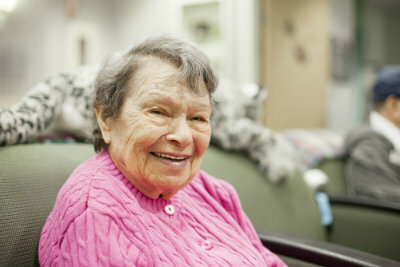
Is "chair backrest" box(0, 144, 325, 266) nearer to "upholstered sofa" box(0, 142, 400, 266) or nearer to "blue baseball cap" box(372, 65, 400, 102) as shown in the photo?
"upholstered sofa" box(0, 142, 400, 266)

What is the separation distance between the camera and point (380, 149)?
2.14 meters

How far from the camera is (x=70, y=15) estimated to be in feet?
10.5

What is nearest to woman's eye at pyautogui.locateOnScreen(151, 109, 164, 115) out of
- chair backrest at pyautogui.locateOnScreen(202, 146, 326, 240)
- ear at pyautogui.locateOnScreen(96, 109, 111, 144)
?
ear at pyautogui.locateOnScreen(96, 109, 111, 144)

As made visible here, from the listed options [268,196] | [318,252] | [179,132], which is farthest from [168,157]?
[268,196]

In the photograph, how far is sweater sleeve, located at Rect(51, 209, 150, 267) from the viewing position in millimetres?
703

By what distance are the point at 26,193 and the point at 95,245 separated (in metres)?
0.38

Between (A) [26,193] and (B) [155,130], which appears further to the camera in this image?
(A) [26,193]

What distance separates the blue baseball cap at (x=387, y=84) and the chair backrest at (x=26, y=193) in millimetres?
1846

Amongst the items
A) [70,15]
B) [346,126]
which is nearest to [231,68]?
[70,15]

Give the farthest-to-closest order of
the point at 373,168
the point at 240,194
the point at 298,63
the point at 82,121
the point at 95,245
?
the point at 298,63, the point at 373,168, the point at 240,194, the point at 82,121, the point at 95,245

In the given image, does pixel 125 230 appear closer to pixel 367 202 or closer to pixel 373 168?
pixel 367 202

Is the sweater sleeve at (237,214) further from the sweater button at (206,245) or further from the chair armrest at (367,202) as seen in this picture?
the chair armrest at (367,202)

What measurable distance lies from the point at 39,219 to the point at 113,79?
42 centimetres

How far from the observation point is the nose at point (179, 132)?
0.86 meters
